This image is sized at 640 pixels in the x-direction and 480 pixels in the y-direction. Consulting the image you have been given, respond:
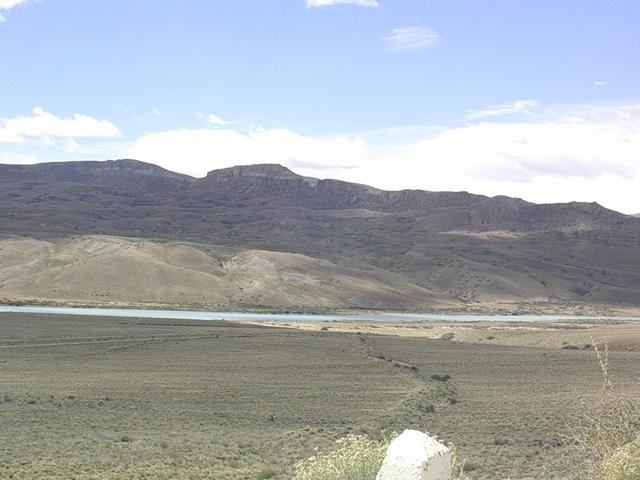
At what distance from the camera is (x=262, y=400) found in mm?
29766

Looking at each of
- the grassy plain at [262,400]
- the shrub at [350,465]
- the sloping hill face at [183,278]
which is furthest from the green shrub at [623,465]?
the sloping hill face at [183,278]

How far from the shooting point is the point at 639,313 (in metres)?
141

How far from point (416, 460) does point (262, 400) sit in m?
23.7

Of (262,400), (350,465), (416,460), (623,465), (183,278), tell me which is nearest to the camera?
(416,460)

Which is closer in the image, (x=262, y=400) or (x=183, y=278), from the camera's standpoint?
(x=262, y=400)

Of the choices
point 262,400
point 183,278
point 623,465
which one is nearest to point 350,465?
point 623,465

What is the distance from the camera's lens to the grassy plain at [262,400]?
756 inches

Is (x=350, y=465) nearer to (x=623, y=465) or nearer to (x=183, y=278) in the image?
(x=623, y=465)

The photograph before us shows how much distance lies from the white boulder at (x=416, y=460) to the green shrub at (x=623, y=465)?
170 centimetres

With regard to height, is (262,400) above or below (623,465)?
below

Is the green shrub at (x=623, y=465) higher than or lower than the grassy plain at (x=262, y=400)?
higher

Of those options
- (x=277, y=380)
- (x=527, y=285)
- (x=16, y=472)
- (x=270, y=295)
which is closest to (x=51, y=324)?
(x=277, y=380)

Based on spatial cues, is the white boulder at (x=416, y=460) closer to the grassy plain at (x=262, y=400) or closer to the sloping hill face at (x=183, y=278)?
the grassy plain at (x=262, y=400)

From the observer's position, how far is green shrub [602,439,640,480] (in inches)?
286
